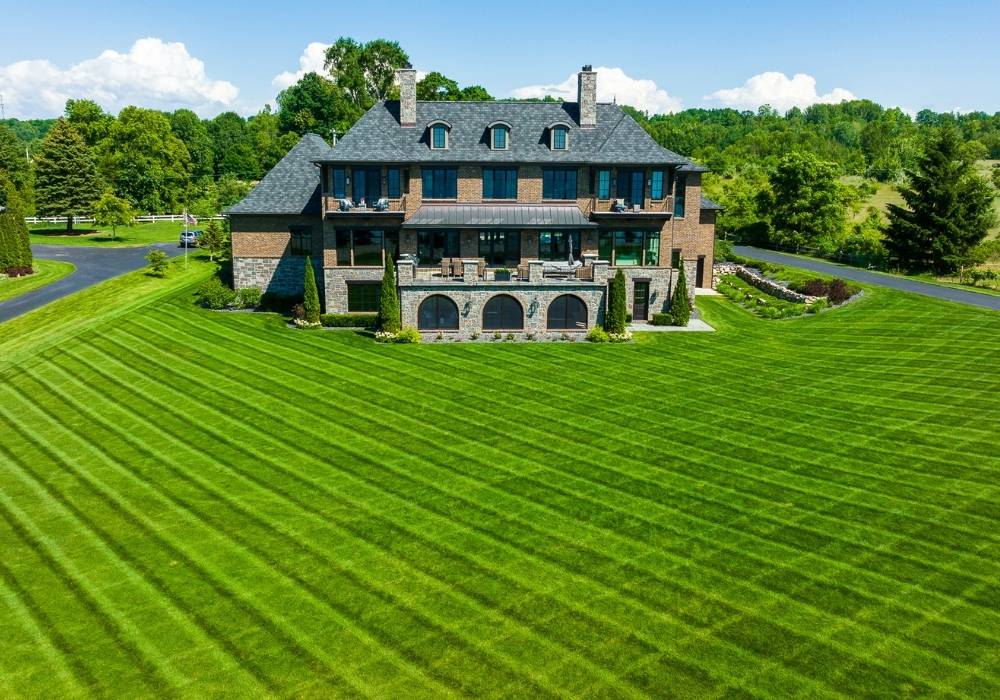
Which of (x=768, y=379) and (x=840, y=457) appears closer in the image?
(x=840, y=457)

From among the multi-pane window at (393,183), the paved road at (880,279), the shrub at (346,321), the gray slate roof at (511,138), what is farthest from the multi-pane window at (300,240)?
the paved road at (880,279)

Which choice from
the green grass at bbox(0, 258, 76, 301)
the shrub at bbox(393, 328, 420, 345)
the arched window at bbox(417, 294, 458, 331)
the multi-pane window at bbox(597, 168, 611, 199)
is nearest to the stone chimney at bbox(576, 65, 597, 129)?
the multi-pane window at bbox(597, 168, 611, 199)

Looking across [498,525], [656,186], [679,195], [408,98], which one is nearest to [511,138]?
[408,98]

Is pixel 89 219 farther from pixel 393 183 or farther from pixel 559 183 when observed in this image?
pixel 559 183

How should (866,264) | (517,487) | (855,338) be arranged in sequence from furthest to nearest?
(866,264) → (855,338) → (517,487)

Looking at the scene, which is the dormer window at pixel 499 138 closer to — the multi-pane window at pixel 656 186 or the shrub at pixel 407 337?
the multi-pane window at pixel 656 186

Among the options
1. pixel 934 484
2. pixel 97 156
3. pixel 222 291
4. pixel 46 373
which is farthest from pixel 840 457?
pixel 97 156

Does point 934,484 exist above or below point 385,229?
below

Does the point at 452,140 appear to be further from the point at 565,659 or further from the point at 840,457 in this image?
the point at 565,659
